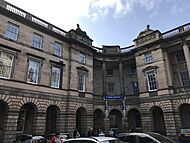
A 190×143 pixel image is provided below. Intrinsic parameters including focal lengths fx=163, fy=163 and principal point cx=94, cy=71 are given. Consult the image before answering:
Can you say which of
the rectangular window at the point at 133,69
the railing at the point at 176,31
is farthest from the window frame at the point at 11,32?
the railing at the point at 176,31

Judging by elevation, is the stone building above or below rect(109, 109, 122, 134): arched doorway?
above

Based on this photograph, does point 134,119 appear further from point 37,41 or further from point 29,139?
point 37,41

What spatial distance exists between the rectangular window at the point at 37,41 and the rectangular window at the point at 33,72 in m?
2.22

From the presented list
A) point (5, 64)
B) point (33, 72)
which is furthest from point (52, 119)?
point (5, 64)

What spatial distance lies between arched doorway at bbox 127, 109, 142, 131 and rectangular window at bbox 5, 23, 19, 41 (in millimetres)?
20614

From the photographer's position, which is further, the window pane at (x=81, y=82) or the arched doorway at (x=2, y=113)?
the window pane at (x=81, y=82)

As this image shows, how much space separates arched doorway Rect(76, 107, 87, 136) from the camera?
75.0 ft

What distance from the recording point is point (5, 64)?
17188mm

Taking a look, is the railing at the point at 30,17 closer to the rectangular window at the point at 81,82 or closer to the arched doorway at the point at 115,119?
the rectangular window at the point at 81,82

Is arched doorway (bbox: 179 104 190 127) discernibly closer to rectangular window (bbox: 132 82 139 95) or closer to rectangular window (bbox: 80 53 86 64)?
rectangular window (bbox: 132 82 139 95)

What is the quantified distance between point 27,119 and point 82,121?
7.43 meters

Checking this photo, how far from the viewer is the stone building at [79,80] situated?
703 inches

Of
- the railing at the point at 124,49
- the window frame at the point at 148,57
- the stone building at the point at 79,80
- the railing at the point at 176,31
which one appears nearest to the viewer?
the stone building at the point at 79,80

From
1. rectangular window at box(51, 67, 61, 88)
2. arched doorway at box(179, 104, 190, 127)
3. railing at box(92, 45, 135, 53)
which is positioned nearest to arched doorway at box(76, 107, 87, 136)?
rectangular window at box(51, 67, 61, 88)
